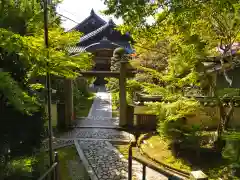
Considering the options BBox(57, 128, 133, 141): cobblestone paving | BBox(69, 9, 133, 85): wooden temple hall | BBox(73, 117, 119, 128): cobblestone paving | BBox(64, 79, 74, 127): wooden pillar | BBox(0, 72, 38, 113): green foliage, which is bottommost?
BBox(57, 128, 133, 141): cobblestone paving

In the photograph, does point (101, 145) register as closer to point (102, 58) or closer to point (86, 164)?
point (86, 164)

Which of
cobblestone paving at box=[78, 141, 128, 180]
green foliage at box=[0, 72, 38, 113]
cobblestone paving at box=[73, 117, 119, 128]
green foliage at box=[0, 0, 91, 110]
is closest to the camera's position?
green foliage at box=[0, 72, 38, 113]

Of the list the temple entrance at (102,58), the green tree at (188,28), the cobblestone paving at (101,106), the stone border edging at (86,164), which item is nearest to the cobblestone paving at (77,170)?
the stone border edging at (86,164)

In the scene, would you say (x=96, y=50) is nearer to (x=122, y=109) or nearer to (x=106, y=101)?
(x=106, y=101)

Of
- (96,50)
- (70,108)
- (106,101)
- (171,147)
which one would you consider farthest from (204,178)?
(96,50)

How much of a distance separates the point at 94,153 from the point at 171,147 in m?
3.12

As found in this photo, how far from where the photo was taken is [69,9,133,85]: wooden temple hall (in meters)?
29.8

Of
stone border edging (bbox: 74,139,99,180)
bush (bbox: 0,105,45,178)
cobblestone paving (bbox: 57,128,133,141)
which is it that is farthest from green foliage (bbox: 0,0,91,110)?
cobblestone paving (bbox: 57,128,133,141)

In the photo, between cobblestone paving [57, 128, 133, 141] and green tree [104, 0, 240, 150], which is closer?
green tree [104, 0, 240, 150]

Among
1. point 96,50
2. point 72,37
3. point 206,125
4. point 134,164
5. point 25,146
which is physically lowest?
point 134,164

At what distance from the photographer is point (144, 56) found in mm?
17703

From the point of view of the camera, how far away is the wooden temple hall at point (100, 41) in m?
29.8

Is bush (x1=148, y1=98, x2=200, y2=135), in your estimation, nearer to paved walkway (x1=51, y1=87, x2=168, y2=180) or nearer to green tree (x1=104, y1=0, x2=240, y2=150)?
green tree (x1=104, y1=0, x2=240, y2=150)

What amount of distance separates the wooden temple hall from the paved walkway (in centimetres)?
990
